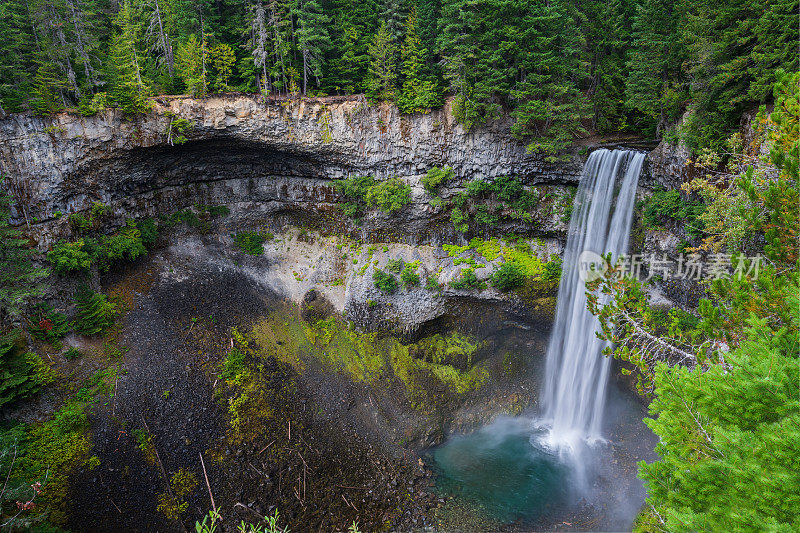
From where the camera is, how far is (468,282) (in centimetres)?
2197

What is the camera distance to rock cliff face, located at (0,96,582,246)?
1922 cm

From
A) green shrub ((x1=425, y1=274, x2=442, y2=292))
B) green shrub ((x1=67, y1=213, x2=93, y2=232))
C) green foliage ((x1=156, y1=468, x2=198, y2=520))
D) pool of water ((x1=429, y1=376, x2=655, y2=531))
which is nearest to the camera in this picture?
green foliage ((x1=156, y1=468, x2=198, y2=520))

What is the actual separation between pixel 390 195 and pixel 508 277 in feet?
28.3

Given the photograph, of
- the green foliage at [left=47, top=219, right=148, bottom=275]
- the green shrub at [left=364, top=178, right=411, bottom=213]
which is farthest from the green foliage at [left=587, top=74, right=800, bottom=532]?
the green foliage at [left=47, top=219, right=148, bottom=275]

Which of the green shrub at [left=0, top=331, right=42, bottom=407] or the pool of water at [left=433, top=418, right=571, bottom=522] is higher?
the green shrub at [left=0, top=331, right=42, bottom=407]

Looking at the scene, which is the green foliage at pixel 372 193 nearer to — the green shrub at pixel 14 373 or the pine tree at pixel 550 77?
the pine tree at pixel 550 77

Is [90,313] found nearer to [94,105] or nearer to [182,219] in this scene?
[182,219]

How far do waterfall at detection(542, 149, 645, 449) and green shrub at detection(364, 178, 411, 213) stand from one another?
9.95 m

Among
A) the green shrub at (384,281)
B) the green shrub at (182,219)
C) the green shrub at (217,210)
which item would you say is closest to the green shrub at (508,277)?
the green shrub at (384,281)

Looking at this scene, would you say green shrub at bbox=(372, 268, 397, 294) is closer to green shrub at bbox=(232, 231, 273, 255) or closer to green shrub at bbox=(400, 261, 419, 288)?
green shrub at bbox=(400, 261, 419, 288)

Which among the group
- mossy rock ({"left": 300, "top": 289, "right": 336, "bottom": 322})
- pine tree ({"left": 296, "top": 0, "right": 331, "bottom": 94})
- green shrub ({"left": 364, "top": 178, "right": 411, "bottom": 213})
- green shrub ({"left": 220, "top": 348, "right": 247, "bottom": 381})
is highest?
pine tree ({"left": 296, "top": 0, "right": 331, "bottom": 94})

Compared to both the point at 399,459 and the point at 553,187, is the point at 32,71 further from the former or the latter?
the point at 553,187

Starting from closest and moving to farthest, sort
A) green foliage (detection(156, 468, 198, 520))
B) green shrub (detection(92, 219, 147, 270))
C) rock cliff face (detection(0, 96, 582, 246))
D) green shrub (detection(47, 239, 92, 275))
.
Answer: green foliage (detection(156, 468, 198, 520)) → green shrub (detection(47, 239, 92, 275)) → rock cliff face (detection(0, 96, 582, 246)) → green shrub (detection(92, 219, 147, 270))

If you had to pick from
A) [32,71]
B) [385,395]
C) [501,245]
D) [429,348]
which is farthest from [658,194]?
[32,71]
